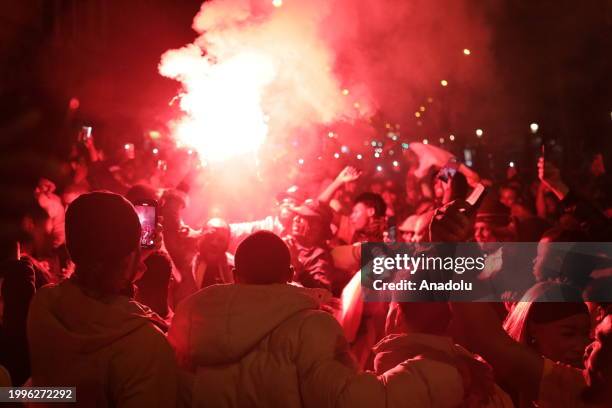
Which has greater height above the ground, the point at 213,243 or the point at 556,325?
the point at 213,243

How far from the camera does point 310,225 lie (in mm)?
6430

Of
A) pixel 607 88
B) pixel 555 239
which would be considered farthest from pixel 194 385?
pixel 607 88

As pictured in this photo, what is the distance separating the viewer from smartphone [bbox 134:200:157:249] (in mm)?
3959

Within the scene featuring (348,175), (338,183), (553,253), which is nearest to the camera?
(553,253)

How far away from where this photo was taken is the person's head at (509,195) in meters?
9.48

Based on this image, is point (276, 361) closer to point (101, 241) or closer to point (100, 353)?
point (100, 353)

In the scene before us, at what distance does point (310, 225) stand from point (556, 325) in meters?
3.24

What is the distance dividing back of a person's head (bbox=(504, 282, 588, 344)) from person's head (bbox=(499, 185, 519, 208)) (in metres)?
5.81

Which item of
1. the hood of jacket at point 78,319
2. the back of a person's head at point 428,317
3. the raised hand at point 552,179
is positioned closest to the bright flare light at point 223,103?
the raised hand at point 552,179

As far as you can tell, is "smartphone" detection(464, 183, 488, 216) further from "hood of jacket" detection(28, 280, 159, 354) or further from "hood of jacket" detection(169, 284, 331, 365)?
"hood of jacket" detection(28, 280, 159, 354)

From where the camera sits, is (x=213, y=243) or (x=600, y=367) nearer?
(x=600, y=367)

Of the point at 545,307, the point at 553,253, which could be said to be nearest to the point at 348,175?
the point at 553,253

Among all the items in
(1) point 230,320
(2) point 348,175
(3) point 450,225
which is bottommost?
(1) point 230,320

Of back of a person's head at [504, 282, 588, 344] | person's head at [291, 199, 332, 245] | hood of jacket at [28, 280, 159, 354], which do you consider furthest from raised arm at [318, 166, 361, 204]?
hood of jacket at [28, 280, 159, 354]
